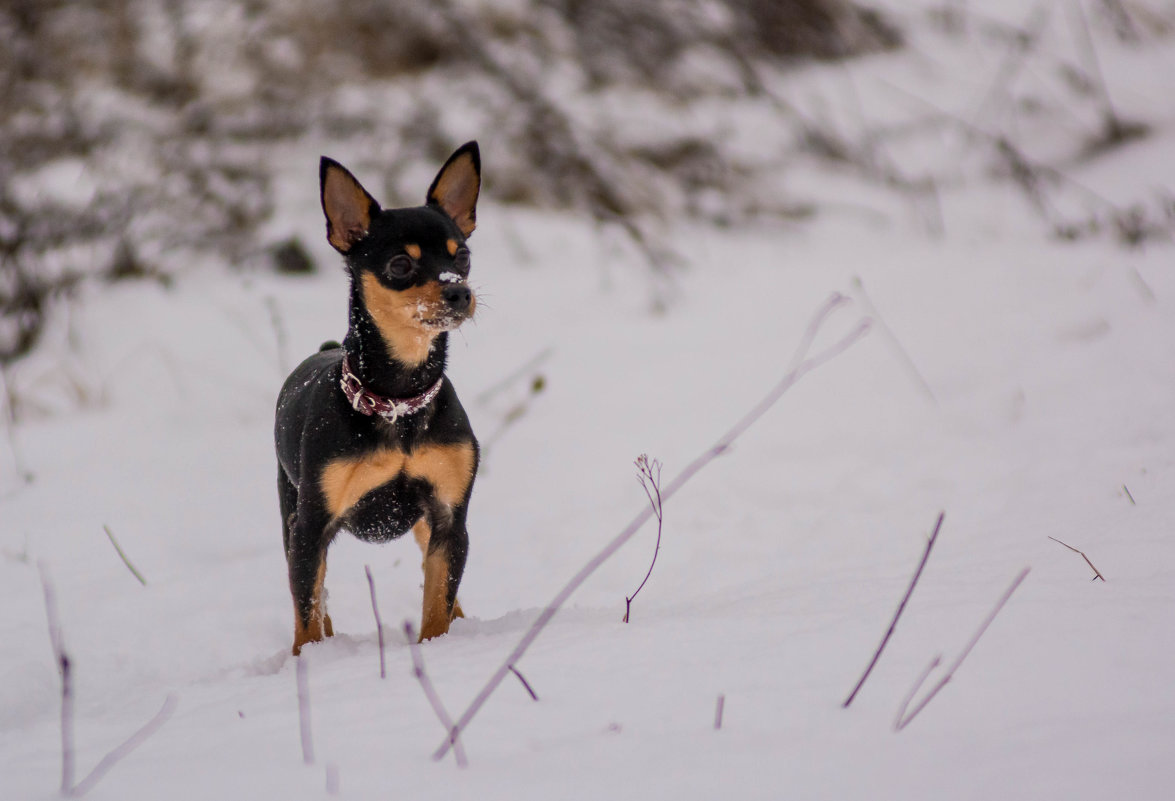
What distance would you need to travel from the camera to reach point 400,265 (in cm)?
271

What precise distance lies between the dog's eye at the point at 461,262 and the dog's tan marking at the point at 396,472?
56 cm

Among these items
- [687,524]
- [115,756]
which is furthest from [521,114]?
[115,756]

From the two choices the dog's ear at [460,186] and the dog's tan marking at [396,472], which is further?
the dog's ear at [460,186]

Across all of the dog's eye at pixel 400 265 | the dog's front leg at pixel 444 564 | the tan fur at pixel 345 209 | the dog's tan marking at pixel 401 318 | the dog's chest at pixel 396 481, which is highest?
the tan fur at pixel 345 209

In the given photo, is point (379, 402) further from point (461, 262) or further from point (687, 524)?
point (687, 524)

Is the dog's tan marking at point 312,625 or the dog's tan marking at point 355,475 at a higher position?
the dog's tan marking at point 355,475

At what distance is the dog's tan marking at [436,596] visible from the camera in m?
2.78

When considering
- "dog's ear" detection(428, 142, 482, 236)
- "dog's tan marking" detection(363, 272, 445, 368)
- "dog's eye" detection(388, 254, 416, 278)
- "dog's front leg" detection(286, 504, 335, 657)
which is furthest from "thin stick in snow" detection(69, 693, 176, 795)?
"dog's ear" detection(428, 142, 482, 236)

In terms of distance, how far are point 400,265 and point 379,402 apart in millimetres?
432

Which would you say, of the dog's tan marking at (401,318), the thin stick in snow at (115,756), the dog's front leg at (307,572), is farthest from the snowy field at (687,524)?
the dog's tan marking at (401,318)

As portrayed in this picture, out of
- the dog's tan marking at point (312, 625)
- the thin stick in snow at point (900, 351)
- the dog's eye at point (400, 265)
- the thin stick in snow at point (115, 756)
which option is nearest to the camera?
the thin stick in snow at point (115, 756)

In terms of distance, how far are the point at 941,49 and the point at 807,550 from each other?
8199 mm

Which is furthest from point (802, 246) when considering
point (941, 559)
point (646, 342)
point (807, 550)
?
point (941, 559)

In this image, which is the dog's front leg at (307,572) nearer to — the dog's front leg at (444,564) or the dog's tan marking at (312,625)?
the dog's tan marking at (312,625)
